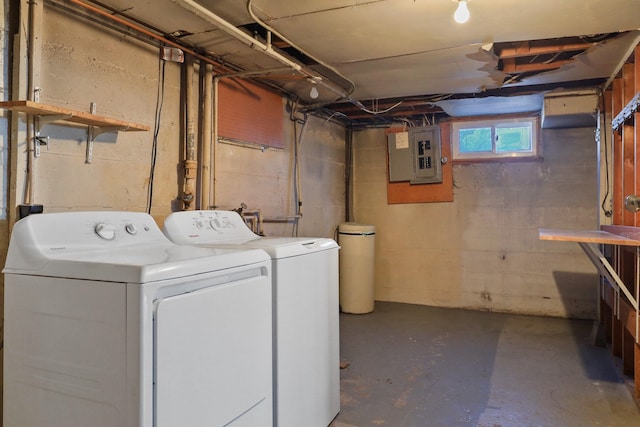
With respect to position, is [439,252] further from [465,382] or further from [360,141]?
[465,382]

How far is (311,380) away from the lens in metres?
2.07

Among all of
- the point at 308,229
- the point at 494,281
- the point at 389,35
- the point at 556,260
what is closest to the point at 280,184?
the point at 308,229

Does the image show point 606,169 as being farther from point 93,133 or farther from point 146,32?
point 93,133

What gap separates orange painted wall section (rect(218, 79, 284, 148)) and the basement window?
2.21 m

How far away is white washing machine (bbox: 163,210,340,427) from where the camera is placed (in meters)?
1.84

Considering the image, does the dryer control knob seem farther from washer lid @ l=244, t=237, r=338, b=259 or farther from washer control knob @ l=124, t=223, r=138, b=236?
washer lid @ l=244, t=237, r=338, b=259

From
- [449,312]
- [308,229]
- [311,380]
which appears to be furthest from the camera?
[449,312]

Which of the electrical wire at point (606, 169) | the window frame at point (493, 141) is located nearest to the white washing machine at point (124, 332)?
the electrical wire at point (606, 169)

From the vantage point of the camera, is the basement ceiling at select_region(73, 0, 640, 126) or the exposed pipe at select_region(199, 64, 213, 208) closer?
the basement ceiling at select_region(73, 0, 640, 126)

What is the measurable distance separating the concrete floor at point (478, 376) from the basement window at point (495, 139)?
1764 mm

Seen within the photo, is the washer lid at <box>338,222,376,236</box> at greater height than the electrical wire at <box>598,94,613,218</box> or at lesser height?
lesser

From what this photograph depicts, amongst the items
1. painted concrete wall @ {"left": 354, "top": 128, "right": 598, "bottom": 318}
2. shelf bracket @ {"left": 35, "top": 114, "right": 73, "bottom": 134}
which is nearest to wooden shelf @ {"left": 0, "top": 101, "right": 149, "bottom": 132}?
shelf bracket @ {"left": 35, "top": 114, "right": 73, "bottom": 134}

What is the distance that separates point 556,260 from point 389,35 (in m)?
3.17

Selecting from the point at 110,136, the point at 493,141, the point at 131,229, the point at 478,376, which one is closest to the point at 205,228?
the point at 131,229
